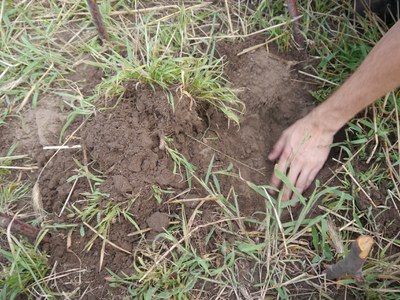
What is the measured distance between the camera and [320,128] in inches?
62.4

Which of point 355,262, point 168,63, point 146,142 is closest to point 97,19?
point 168,63

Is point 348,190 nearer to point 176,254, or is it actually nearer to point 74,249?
point 176,254

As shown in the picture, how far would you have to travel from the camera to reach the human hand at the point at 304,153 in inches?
62.7

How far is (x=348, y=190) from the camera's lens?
159 centimetres

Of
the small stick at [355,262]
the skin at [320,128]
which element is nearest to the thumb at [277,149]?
the skin at [320,128]

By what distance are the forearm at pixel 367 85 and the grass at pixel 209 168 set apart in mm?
135

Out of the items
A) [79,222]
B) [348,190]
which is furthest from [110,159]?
[348,190]

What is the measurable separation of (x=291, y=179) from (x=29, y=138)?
99 centimetres

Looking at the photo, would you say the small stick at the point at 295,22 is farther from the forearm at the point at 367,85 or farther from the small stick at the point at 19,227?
the small stick at the point at 19,227

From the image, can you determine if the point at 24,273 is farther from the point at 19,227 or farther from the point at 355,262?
the point at 355,262

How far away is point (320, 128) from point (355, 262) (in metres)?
0.56

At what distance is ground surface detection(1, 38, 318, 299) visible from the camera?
1.47 meters

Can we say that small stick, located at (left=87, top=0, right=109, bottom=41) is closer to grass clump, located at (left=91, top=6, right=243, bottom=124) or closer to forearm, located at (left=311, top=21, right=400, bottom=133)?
grass clump, located at (left=91, top=6, right=243, bottom=124)

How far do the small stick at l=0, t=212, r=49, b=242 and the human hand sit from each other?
84 centimetres
